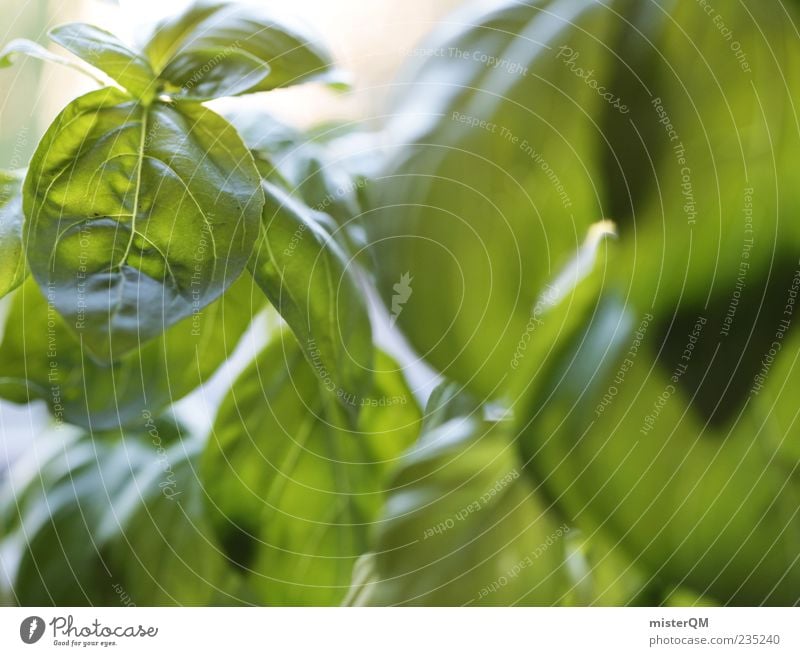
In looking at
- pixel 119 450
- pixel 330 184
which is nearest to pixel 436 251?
pixel 330 184

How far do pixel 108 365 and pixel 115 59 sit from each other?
0.40 feet

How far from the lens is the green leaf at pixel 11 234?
1.05ft

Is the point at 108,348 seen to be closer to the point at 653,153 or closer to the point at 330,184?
the point at 330,184

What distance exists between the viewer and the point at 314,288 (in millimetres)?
324

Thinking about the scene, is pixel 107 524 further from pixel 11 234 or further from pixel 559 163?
pixel 559 163

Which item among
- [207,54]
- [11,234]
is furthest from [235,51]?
[11,234]

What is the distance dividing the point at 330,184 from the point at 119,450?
14 centimetres

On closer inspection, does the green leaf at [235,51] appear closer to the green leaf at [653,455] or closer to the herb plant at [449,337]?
the herb plant at [449,337]

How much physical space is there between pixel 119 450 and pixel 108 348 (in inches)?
1.7

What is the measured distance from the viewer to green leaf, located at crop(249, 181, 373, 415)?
323 mm

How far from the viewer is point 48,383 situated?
1.08ft

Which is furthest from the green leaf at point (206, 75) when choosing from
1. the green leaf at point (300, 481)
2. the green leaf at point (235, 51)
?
the green leaf at point (300, 481)

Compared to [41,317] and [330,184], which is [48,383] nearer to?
[41,317]
